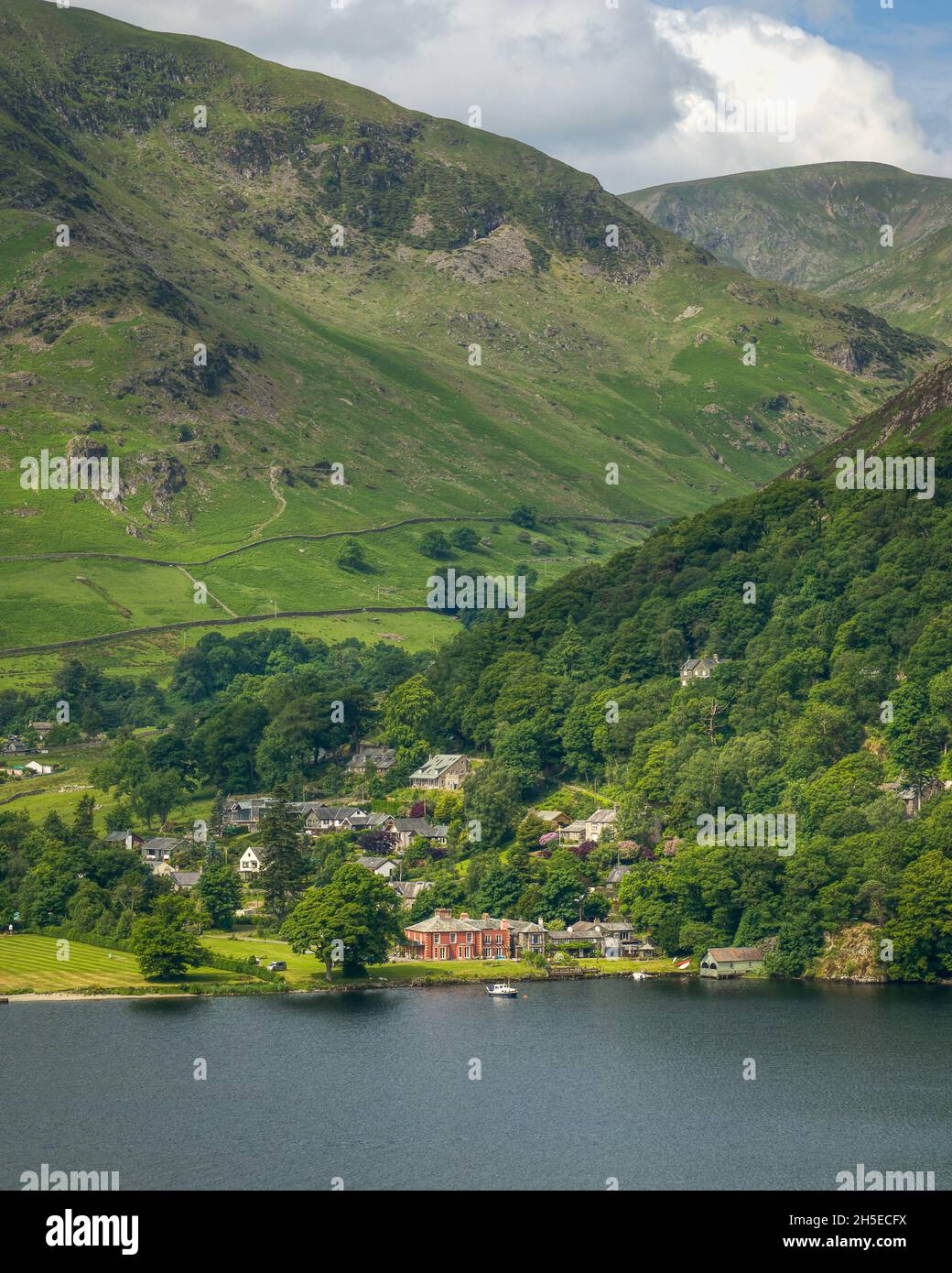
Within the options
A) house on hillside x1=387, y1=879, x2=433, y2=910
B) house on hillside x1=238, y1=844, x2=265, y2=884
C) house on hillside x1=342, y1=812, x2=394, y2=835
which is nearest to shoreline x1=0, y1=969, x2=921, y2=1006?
house on hillside x1=387, y1=879, x2=433, y2=910

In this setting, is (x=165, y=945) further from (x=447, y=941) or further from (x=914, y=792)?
(x=914, y=792)

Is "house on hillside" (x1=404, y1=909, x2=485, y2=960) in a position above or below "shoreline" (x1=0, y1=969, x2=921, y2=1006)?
above

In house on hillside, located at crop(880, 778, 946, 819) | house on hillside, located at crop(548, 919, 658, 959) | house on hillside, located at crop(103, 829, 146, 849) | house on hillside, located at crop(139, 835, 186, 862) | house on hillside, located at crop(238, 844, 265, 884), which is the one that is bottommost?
house on hillside, located at crop(548, 919, 658, 959)

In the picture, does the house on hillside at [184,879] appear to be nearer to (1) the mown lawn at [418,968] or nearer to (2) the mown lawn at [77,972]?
(1) the mown lawn at [418,968]

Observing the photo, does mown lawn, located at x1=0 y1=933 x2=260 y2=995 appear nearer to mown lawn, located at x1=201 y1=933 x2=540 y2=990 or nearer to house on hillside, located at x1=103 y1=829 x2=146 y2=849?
mown lawn, located at x1=201 y1=933 x2=540 y2=990

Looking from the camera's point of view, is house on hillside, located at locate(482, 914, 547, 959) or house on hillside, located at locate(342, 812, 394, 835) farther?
house on hillside, located at locate(342, 812, 394, 835)
